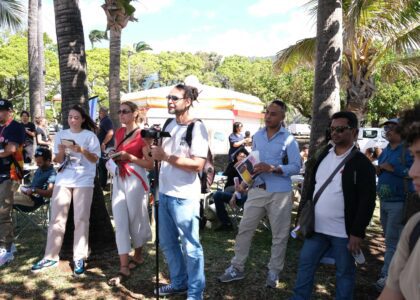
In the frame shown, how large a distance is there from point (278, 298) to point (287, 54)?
26.0 ft

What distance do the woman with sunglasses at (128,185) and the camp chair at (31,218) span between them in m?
2.11

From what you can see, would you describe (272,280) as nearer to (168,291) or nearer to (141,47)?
(168,291)

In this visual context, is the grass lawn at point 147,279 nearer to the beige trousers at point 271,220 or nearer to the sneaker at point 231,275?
the sneaker at point 231,275

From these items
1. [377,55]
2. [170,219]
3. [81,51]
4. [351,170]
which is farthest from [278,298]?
[377,55]

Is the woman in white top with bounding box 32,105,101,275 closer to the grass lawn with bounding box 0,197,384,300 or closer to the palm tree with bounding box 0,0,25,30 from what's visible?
the grass lawn with bounding box 0,197,384,300

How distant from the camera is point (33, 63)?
14.5 meters

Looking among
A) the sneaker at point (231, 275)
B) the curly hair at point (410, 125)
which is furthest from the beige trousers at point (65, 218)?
the curly hair at point (410, 125)

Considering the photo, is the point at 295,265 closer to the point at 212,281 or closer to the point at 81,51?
the point at 212,281

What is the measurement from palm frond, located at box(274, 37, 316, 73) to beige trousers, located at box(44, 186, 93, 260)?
7.53 metres

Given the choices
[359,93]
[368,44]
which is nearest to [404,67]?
[368,44]

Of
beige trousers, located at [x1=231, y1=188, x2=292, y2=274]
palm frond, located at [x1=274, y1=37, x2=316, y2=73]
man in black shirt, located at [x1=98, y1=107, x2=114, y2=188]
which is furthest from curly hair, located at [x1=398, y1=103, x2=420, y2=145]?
palm frond, located at [x1=274, y1=37, x2=316, y2=73]

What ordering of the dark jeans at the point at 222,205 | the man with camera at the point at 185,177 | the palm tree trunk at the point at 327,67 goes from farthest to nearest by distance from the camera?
the dark jeans at the point at 222,205, the palm tree trunk at the point at 327,67, the man with camera at the point at 185,177

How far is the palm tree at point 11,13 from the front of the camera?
16250 mm

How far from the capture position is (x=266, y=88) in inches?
1335
